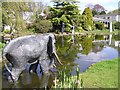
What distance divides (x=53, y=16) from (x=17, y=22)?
1089cm

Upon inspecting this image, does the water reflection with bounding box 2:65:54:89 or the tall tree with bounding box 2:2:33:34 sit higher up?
the tall tree with bounding box 2:2:33:34

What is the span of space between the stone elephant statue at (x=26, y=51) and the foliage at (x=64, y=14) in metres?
25.7

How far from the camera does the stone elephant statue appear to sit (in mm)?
7543

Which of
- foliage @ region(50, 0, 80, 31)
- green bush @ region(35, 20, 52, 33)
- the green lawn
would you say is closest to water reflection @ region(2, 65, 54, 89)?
the green lawn

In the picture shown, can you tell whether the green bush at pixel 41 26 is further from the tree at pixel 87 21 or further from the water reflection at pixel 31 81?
the water reflection at pixel 31 81

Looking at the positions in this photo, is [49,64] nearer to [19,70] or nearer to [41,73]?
[41,73]

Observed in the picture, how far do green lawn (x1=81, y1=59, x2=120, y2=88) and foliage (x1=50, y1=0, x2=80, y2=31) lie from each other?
24560 millimetres

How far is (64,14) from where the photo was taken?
1379 inches

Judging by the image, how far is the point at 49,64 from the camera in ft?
29.5

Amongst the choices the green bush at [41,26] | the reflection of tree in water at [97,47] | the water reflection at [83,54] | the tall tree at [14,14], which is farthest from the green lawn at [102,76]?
the green bush at [41,26]

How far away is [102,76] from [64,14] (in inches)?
1083

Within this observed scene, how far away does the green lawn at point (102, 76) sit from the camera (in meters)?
7.08

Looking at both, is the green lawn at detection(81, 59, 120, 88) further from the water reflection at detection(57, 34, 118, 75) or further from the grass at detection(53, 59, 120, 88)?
the water reflection at detection(57, 34, 118, 75)

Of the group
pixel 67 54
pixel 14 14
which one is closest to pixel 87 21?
pixel 14 14
